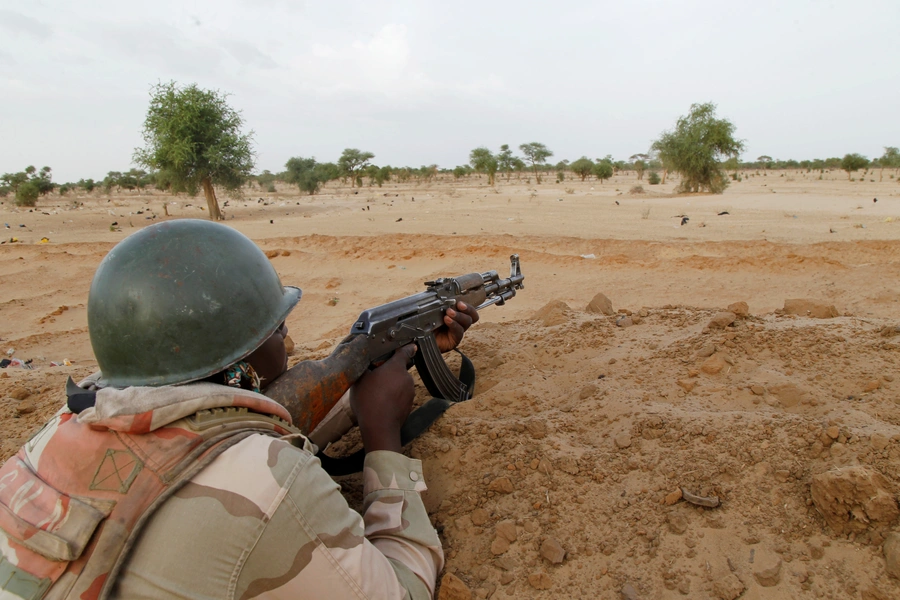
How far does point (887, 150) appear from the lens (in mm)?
40000


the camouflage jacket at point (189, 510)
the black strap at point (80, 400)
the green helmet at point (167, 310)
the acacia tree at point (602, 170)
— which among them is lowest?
the camouflage jacket at point (189, 510)

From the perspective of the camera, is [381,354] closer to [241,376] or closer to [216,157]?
A: [241,376]

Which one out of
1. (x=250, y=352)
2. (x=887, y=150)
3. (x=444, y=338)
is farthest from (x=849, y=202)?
(x=887, y=150)

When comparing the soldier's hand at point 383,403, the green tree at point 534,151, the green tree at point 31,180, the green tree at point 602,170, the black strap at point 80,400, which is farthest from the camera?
the green tree at point 534,151

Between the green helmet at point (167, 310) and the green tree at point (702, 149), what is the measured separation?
1099 inches

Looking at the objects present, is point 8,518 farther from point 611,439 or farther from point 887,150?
point 887,150

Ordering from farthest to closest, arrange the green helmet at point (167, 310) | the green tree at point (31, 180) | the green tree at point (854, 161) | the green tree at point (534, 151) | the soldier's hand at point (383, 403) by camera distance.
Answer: the green tree at point (534, 151) → the green tree at point (854, 161) → the green tree at point (31, 180) → the soldier's hand at point (383, 403) → the green helmet at point (167, 310)

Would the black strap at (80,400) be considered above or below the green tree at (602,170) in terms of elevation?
below

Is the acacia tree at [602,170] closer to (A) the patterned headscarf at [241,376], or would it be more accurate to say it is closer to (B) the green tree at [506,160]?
(B) the green tree at [506,160]

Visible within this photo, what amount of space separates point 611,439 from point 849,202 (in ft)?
59.6

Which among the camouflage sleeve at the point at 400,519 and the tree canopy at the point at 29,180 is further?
the tree canopy at the point at 29,180

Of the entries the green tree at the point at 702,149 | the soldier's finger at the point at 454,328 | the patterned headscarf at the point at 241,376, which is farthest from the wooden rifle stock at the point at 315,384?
the green tree at the point at 702,149

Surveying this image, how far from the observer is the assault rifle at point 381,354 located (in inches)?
77.9

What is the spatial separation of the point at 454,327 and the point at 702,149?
2711cm
